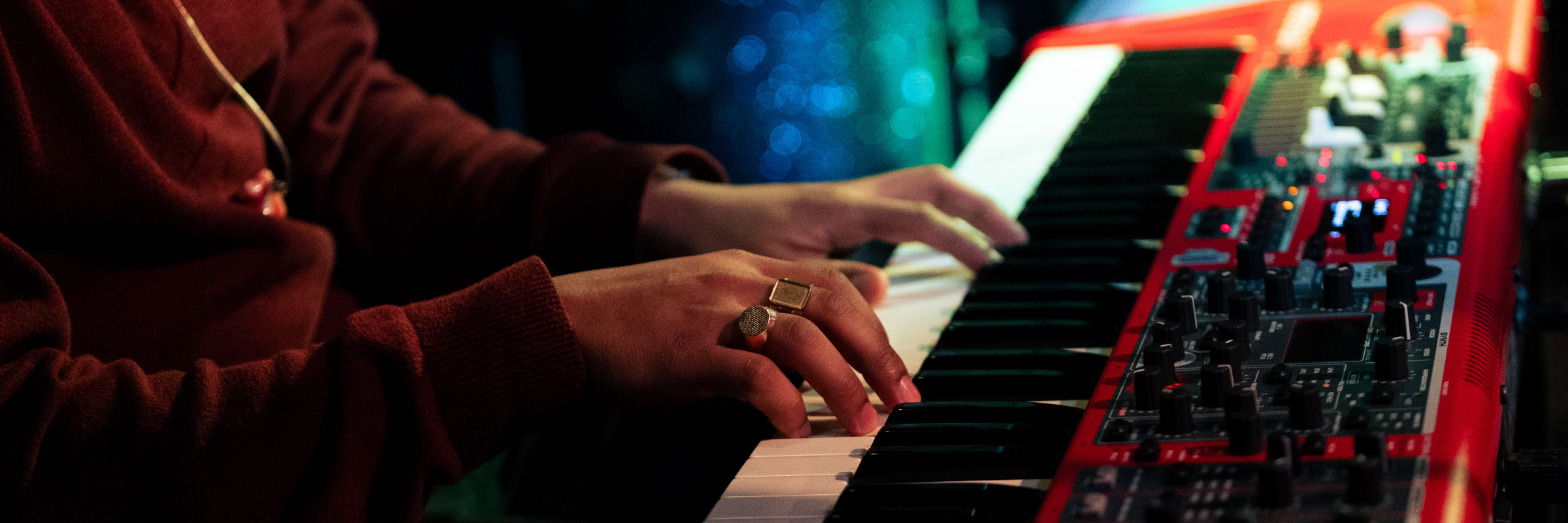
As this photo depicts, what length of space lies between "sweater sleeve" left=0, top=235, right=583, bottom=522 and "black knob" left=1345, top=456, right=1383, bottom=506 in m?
0.47

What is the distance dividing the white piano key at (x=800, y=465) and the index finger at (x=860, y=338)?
0.07 m

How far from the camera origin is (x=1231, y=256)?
3.23 feet

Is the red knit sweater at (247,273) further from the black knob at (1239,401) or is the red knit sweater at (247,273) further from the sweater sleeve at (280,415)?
the black knob at (1239,401)

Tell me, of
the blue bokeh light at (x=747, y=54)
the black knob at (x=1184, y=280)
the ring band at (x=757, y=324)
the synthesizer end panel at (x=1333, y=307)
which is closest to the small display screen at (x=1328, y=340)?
the synthesizer end panel at (x=1333, y=307)

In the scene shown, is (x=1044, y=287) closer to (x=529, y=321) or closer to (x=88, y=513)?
(x=529, y=321)

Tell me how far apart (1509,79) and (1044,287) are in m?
0.59

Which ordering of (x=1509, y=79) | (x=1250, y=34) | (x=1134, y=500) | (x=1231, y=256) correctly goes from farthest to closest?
(x=1250, y=34)
(x=1509, y=79)
(x=1231, y=256)
(x=1134, y=500)

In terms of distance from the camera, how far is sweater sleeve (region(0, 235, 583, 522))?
793 millimetres

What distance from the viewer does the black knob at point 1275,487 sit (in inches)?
23.4

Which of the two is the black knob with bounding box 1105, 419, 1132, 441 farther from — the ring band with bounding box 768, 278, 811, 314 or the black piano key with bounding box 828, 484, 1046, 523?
the ring band with bounding box 768, 278, 811, 314

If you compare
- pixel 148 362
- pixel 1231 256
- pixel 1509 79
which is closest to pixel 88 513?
pixel 148 362

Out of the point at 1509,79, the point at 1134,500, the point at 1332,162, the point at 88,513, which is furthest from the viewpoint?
the point at 1509,79

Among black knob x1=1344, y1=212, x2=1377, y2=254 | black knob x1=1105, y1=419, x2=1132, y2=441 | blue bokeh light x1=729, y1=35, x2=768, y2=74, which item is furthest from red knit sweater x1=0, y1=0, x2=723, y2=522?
blue bokeh light x1=729, y1=35, x2=768, y2=74

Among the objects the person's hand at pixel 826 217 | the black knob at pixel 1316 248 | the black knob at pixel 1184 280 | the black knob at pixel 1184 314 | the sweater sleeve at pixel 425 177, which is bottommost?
the sweater sleeve at pixel 425 177
